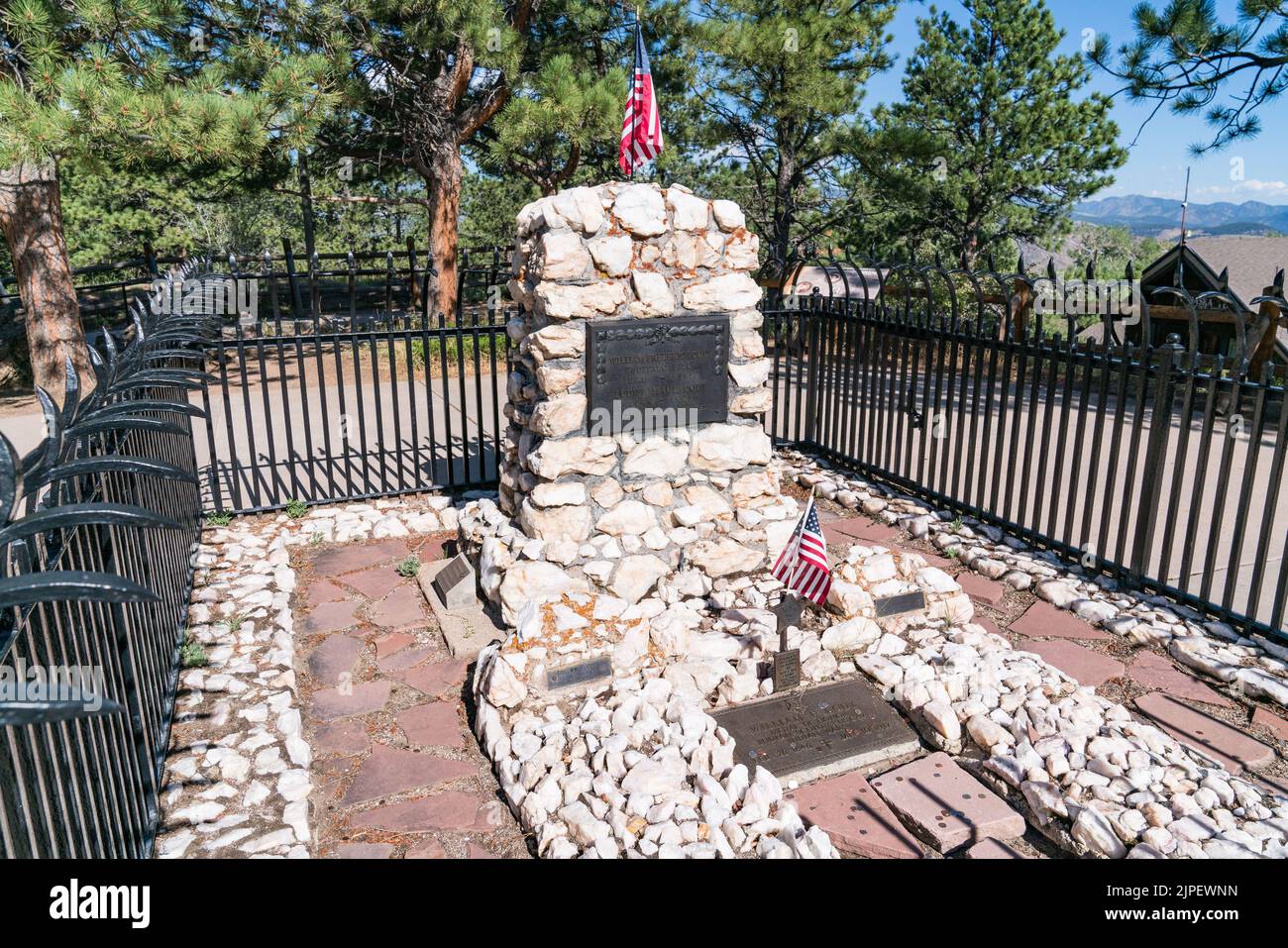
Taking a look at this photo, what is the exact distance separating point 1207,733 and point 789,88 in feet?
37.0

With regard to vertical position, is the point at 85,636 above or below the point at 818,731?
above

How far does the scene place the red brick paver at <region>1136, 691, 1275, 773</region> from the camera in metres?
3.72

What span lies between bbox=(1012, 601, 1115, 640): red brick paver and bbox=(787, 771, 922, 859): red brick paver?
1797 mm

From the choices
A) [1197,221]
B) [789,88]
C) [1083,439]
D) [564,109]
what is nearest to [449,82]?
[564,109]

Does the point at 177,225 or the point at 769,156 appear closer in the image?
the point at 769,156

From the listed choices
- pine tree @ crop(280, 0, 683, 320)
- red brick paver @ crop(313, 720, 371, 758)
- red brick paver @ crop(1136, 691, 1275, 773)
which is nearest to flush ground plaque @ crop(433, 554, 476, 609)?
red brick paver @ crop(313, 720, 371, 758)

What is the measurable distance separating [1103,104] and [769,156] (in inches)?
213

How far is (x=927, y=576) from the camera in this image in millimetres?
5023

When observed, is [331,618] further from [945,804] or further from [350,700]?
[945,804]

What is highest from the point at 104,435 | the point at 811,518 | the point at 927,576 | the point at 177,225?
the point at 177,225

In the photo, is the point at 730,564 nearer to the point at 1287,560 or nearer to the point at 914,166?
the point at 1287,560

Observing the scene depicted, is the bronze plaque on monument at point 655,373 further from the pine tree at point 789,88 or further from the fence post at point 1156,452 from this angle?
the pine tree at point 789,88

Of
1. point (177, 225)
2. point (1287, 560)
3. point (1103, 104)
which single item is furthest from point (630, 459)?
point (177, 225)

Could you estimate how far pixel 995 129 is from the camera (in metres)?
14.7
